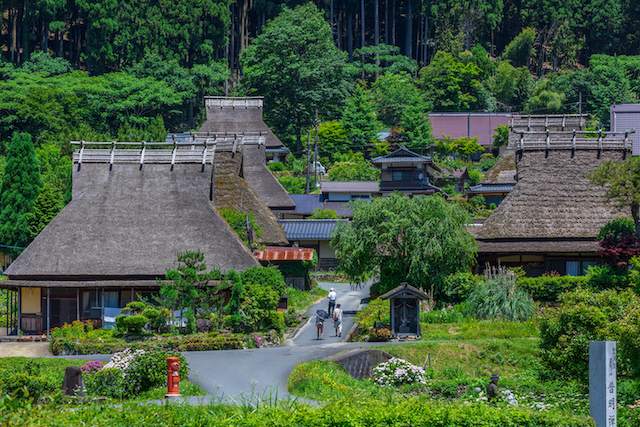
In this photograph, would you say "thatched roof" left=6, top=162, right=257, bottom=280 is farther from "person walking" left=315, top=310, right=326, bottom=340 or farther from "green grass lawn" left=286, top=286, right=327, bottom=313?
"person walking" left=315, top=310, right=326, bottom=340

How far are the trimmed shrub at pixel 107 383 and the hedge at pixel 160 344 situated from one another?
7.88 meters

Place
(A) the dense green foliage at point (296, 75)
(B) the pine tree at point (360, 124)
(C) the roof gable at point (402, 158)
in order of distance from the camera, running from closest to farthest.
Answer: (C) the roof gable at point (402, 158)
(B) the pine tree at point (360, 124)
(A) the dense green foliage at point (296, 75)

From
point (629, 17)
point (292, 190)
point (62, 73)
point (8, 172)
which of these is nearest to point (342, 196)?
point (292, 190)

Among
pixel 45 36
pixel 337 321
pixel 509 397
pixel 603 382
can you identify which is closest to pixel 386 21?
pixel 45 36

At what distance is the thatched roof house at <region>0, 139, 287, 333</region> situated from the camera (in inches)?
1993

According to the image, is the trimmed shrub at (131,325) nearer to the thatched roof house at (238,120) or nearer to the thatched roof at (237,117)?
the thatched roof house at (238,120)

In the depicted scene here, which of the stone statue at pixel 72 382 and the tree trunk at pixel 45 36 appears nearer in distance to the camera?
the stone statue at pixel 72 382

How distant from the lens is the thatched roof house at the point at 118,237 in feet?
166

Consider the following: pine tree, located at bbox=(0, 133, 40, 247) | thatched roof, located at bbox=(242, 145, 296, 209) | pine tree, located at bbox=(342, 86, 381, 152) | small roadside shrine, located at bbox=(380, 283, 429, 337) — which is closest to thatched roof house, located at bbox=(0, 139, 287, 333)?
small roadside shrine, located at bbox=(380, 283, 429, 337)

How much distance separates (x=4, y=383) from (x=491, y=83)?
254 feet

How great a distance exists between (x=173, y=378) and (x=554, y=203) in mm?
25297

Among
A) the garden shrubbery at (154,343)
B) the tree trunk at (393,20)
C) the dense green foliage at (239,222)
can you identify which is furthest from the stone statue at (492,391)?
the tree trunk at (393,20)

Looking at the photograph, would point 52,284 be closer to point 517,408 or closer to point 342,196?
point 517,408

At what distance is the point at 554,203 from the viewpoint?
55.5 metres
